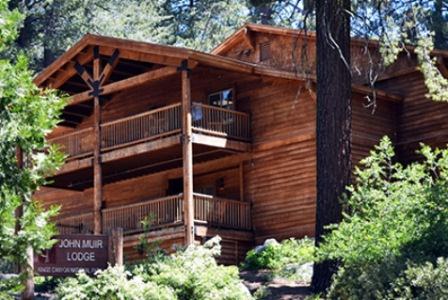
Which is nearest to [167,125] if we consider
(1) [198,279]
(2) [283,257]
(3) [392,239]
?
(2) [283,257]

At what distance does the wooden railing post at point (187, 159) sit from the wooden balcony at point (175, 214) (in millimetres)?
484

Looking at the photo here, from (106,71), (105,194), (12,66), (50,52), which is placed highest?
(50,52)

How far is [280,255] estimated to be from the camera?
26.4 m

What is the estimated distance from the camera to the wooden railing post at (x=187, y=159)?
28.0 m

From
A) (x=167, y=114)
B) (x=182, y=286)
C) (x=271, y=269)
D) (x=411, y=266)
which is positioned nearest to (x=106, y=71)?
(x=167, y=114)

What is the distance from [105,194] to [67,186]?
137 centimetres

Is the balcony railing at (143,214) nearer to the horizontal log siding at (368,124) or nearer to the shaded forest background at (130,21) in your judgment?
the horizontal log siding at (368,124)

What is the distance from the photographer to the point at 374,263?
16.1m

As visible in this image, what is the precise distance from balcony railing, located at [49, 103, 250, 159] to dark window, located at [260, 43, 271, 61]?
4.35 metres

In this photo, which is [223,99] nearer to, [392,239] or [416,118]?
[416,118]

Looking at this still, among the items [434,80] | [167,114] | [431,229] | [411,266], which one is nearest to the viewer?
[411,266]

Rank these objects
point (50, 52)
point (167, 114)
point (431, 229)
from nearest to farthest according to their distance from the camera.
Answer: point (431, 229), point (167, 114), point (50, 52)

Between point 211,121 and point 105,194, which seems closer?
point 211,121

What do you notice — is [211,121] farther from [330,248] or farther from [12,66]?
[12,66]
